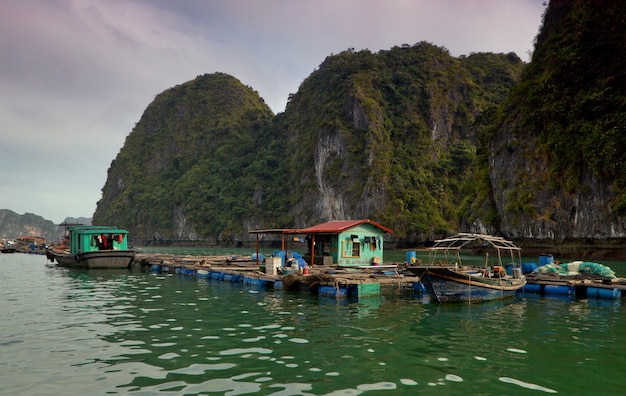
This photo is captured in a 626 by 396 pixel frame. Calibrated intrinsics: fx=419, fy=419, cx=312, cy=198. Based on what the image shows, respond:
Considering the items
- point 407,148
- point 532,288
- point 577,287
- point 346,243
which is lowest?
point 532,288

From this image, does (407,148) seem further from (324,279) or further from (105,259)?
(324,279)

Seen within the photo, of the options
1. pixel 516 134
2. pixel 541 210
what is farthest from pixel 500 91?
pixel 541 210

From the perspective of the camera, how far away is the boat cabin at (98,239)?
3816 cm

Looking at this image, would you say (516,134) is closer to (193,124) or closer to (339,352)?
(339,352)

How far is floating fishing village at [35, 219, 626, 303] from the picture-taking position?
19.8m

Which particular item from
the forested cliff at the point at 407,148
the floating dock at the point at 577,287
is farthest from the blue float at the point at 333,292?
the forested cliff at the point at 407,148

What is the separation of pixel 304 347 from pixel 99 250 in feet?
104

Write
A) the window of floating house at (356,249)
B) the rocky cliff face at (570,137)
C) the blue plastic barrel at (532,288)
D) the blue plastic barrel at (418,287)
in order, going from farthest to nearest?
the rocky cliff face at (570,137)
the window of floating house at (356,249)
the blue plastic barrel at (532,288)
the blue plastic barrel at (418,287)

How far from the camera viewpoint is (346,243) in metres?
31.0

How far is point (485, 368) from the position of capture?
31.1ft

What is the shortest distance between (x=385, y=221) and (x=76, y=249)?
6754cm

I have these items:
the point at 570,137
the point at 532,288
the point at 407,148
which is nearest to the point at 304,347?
the point at 532,288

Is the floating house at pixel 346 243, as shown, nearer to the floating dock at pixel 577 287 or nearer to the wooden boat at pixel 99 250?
the floating dock at pixel 577 287

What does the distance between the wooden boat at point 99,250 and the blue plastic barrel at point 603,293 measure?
33800mm
